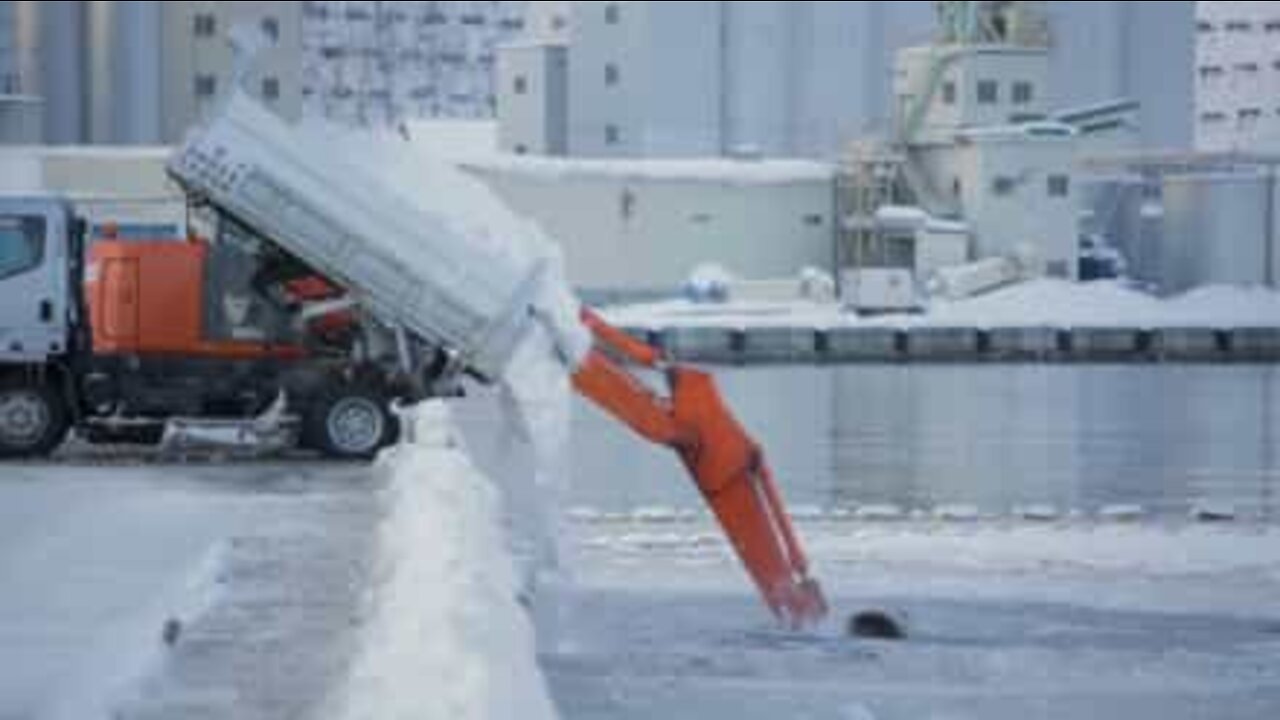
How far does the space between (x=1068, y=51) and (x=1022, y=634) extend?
71.5 m

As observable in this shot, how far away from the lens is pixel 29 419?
2241cm

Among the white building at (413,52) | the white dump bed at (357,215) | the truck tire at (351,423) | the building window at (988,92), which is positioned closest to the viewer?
the white dump bed at (357,215)

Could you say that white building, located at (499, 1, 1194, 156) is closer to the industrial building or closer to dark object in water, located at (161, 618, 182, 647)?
the industrial building

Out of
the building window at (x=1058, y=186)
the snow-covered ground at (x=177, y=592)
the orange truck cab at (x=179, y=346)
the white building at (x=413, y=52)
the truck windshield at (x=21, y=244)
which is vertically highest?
the white building at (x=413, y=52)

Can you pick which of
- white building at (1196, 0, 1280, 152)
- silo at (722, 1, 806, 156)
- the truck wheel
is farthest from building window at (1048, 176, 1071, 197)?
the truck wheel

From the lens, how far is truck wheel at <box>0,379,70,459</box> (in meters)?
22.3

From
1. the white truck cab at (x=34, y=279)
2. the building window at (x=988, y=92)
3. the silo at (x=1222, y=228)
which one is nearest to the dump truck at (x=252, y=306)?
the white truck cab at (x=34, y=279)

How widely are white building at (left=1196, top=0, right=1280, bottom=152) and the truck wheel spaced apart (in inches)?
2350

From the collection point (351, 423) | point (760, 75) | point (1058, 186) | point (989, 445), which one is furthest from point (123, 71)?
point (351, 423)

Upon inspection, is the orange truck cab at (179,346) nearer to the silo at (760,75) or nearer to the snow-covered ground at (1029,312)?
the snow-covered ground at (1029,312)

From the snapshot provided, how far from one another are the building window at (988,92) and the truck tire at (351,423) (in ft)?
171

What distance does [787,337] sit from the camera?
66188 millimetres

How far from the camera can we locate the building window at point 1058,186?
234 ft

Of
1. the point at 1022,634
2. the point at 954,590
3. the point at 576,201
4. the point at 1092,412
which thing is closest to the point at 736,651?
the point at 1022,634
